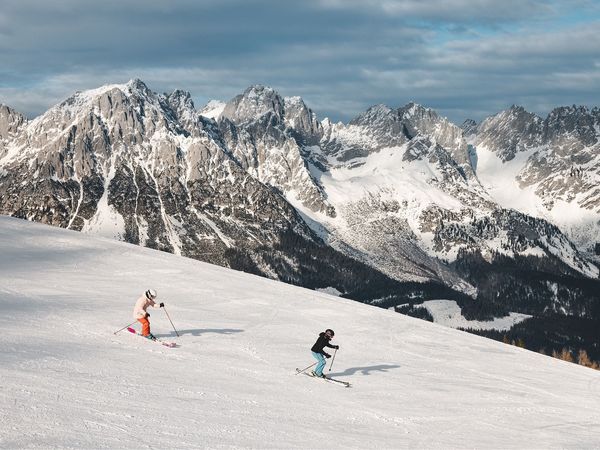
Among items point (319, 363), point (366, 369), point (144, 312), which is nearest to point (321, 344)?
point (319, 363)

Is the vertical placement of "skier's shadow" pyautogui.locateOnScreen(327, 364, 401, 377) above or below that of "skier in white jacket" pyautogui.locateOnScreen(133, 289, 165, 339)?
below

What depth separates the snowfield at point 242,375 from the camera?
23.7m

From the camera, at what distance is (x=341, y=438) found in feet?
82.8

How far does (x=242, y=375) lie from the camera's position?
106 feet

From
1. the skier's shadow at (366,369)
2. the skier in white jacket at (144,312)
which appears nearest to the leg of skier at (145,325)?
the skier in white jacket at (144,312)

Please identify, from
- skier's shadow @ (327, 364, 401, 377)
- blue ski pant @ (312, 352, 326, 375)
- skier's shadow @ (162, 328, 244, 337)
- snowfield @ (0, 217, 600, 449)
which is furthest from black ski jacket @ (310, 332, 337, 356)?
skier's shadow @ (162, 328, 244, 337)

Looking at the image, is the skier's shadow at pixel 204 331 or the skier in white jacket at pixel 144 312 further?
the skier's shadow at pixel 204 331

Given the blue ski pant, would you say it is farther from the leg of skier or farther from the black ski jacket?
the leg of skier

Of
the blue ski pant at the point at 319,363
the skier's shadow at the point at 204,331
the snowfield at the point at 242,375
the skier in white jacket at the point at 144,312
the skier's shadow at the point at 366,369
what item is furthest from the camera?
the skier's shadow at the point at 204,331

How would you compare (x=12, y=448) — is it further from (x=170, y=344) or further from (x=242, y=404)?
(x=170, y=344)

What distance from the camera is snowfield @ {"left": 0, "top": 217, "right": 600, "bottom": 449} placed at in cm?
2369

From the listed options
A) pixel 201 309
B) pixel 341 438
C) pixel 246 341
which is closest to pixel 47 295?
pixel 201 309

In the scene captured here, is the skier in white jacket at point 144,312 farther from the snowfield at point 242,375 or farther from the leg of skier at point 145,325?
the snowfield at point 242,375

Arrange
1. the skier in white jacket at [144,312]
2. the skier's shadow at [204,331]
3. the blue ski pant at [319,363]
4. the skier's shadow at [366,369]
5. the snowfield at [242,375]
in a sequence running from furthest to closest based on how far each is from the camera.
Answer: the skier's shadow at [204,331]
the skier in white jacket at [144,312]
the skier's shadow at [366,369]
the blue ski pant at [319,363]
the snowfield at [242,375]
